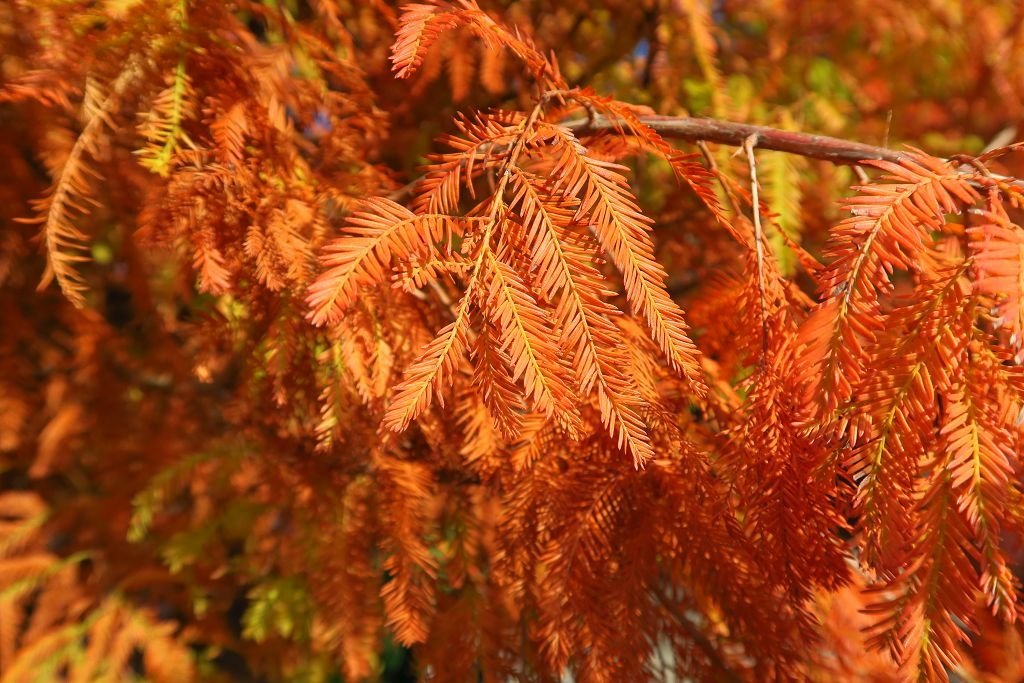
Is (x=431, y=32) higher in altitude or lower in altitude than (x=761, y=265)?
higher

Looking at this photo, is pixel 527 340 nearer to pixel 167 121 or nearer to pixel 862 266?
pixel 862 266

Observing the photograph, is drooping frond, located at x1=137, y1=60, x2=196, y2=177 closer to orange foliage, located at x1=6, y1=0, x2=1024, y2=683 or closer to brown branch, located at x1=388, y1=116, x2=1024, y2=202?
orange foliage, located at x1=6, y1=0, x2=1024, y2=683

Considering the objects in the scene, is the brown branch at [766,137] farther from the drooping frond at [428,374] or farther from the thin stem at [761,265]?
the drooping frond at [428,374]

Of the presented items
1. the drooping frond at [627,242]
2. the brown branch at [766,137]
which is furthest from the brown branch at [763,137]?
the drooping frond at [627,242]

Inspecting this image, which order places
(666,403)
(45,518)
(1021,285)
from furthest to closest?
1. (45,518)
2. (666,403)
3. (1021,285)

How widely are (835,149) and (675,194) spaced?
17.5 inches

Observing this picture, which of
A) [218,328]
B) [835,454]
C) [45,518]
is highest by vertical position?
[835,454]

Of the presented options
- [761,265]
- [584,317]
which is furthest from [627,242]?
[761,265]

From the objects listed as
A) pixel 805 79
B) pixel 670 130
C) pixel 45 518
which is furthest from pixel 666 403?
pixel 45 518

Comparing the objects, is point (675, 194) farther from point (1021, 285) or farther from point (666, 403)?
point (1021, 285)

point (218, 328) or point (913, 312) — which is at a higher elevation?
point (913, 312)

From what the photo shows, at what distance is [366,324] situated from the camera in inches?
23.4

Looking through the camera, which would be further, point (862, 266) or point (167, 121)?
point (167, 121)

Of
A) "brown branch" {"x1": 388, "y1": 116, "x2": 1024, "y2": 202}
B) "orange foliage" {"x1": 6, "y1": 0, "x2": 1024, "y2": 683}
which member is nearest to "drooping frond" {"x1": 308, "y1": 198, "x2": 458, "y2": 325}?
"orange foliage" {"x1": 6, "y1": 0, "x2": 1024, "y2": 683}
